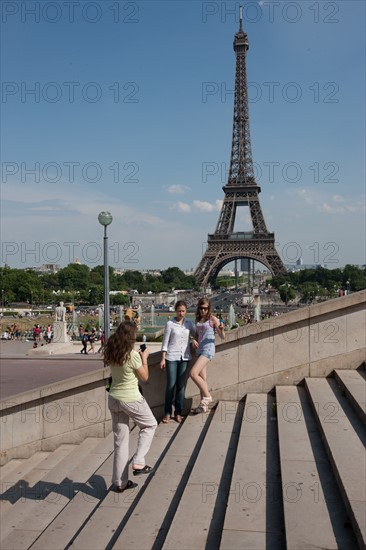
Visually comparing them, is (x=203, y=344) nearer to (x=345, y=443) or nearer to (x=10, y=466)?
(x=345, y=443)

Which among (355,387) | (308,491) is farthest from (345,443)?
(355,387)

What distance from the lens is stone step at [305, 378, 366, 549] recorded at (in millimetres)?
3740

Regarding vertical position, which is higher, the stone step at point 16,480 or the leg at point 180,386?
the leg at point 180,386

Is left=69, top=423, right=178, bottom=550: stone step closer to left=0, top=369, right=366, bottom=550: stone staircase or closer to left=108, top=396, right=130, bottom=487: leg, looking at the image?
left=0, top=369, right=366, bottom=550: stone staircase

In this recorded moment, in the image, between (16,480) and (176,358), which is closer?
(16,480)

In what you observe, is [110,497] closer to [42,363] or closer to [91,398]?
[91,398]

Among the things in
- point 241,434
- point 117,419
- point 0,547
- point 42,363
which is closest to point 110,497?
point 117,419

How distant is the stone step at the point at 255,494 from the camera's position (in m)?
3.68

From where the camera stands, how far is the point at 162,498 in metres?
4.54

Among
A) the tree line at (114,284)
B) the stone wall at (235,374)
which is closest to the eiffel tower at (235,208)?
the tree line at (114,284)

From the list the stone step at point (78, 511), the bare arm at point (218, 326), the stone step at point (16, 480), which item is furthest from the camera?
the bare arm at point (218, 326)

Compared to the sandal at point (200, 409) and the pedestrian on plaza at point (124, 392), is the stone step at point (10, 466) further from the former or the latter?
the pedestrian on plaza at point (124, 392)

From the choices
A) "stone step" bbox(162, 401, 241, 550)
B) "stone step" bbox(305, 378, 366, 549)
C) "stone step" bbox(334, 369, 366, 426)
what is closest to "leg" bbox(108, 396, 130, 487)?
"stone step" bbox(162, 401, 241, 550)

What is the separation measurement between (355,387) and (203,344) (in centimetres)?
205
